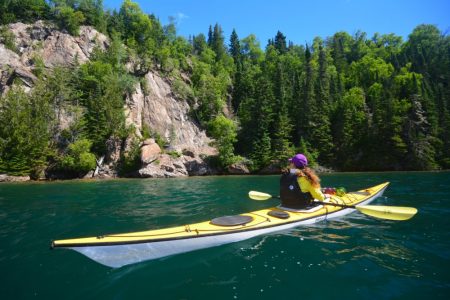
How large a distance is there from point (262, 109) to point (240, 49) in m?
46.4

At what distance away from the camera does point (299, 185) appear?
8.02 m

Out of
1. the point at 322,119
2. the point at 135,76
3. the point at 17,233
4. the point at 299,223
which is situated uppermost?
the point at 135,76

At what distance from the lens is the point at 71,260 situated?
19.5 feet

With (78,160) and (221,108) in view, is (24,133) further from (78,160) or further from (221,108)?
(221,108)

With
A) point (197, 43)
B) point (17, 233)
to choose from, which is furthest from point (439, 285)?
point (197, 43)

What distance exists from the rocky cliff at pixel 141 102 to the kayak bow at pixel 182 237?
26.4 meters

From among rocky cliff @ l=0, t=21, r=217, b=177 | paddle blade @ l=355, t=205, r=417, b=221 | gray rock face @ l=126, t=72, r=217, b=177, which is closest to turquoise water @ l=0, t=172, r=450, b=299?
paddle blade @ l=355, t=205, r=417, b=221

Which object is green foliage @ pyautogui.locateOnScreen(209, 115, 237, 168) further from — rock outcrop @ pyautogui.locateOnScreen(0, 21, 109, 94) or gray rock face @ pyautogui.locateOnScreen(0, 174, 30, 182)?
rock outcrop @ pyautogui.locateOnScreen(0, 21, 109, 94)

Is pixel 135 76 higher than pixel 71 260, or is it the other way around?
pixel 135 76

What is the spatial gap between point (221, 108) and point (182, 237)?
46.4 meters

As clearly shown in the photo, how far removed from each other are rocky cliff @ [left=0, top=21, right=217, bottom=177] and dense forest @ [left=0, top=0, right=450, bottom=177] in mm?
1660

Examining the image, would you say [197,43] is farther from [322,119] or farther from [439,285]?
[439,285]

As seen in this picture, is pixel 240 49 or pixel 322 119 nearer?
pixel 322 119

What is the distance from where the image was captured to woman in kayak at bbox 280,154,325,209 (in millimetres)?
7781
